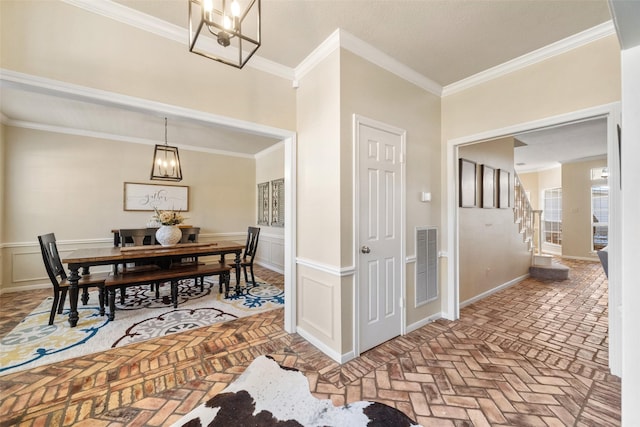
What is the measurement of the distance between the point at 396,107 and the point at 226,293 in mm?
3658

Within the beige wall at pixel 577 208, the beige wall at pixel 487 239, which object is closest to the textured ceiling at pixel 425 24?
the beige wall at pixel 487 239

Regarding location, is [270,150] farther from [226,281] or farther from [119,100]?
[119,100]

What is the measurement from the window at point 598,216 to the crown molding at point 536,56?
267 inches

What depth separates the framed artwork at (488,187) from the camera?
4.11m

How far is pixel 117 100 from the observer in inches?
79.7

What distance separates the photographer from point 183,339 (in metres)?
2.77

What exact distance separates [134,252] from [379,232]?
332 centimetres

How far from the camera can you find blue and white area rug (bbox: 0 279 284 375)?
8.19ft

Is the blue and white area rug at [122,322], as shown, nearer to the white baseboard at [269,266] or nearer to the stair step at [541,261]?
the white baseboard at [269,266]

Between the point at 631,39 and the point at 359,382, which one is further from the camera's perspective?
the point at 359,382

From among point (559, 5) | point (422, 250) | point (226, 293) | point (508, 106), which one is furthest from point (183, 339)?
point (559, 5)

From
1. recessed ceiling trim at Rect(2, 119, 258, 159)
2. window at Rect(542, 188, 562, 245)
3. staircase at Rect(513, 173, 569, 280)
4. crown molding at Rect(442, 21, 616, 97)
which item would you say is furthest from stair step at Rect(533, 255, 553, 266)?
recessed ceiling trim at Rect(2, 119, 258, 159)

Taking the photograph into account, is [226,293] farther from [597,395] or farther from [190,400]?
[597,395]

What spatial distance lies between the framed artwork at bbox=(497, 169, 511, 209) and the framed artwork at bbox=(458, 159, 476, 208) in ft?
3.10
